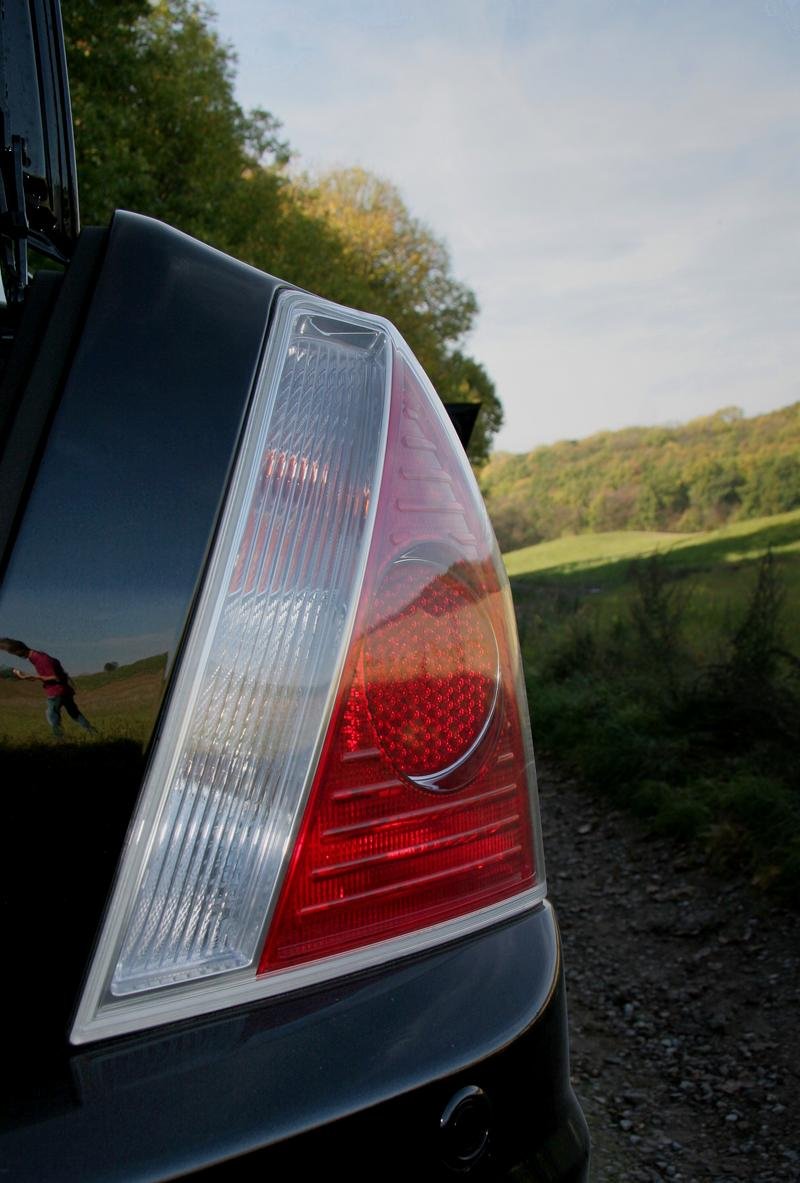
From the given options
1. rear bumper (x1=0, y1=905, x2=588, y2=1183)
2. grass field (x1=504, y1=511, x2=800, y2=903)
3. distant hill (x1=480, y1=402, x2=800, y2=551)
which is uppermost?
distant hill (x1=480, y1=402, x2=800, y2=551)

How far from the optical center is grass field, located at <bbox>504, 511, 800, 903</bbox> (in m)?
4.30

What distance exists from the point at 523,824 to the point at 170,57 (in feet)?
61.6

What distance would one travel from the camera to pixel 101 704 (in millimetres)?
825

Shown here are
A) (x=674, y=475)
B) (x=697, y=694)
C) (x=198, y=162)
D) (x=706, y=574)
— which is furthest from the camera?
(x=198, y=162)

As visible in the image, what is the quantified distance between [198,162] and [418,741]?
711 inches

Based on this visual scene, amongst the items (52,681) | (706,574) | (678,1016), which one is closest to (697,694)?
(678,1016)

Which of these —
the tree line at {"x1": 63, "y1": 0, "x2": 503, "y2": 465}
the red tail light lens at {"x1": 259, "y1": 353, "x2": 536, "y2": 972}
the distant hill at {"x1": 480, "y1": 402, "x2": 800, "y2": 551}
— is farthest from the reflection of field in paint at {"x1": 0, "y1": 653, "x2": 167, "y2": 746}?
the tree line at {"x1": 63, "y1": 0, "x2": 503, "y2": 465}

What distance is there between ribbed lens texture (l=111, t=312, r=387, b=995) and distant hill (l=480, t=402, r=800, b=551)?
8.22 metres

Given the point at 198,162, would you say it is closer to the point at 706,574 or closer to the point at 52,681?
the point at 706,574

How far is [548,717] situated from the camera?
6.79m

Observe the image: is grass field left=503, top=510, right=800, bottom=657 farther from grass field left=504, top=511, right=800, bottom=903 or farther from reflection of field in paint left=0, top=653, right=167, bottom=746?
reflection of field in paint left=0, top=653, right=167, bottom=746

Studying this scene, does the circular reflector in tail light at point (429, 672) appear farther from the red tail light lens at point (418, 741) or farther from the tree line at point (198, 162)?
the tree line at point (198, 162)

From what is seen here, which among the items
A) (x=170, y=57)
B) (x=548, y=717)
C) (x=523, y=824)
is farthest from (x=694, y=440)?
(x=170, y=57)

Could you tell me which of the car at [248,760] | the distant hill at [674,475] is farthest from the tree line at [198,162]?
the car at [248,760]
